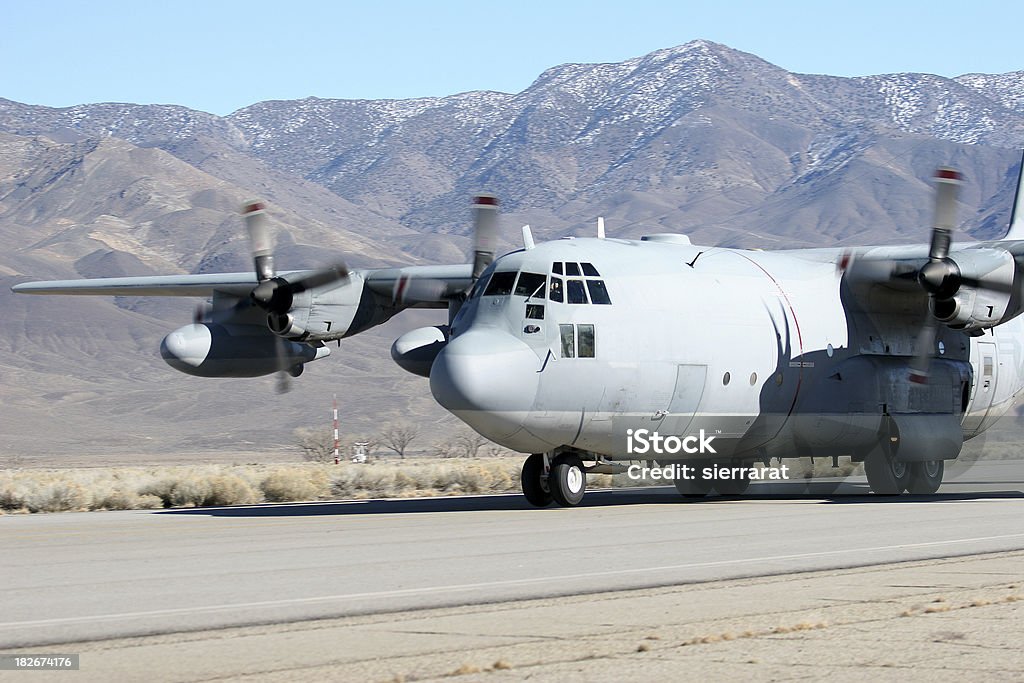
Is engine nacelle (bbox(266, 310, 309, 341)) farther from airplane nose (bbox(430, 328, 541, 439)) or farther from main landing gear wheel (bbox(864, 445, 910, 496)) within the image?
main landing gear wheel (bbox(864, 445, 910, 496))

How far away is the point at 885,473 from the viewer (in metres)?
25.0

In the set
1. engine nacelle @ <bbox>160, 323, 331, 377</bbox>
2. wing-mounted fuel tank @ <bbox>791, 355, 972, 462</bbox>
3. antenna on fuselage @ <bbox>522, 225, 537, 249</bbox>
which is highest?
antenna on fuselage @ <bbox>522, 225, 537, 249</bbox>

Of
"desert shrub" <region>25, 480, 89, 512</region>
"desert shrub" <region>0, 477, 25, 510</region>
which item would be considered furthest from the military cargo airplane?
"desert shrub" <region>0, 477, 25, 510</region>

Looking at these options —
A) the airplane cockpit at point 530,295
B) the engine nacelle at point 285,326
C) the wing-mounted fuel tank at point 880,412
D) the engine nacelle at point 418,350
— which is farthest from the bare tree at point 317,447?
the airplane cockpit at point 530,295

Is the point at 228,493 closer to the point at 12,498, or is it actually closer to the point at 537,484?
the point at 12,498

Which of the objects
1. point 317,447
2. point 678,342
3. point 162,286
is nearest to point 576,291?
point 678,342

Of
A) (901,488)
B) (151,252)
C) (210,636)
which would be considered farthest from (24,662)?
(151,252)

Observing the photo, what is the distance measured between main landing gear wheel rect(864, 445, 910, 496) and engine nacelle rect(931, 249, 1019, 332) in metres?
3.19

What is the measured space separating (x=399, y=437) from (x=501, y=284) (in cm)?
5290

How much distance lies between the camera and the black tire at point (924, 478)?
83.4 ft

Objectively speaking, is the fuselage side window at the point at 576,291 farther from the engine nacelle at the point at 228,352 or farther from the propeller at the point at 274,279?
the engine nacelle at the point at 228,352

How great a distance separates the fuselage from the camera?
19453mm

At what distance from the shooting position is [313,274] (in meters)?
24.1

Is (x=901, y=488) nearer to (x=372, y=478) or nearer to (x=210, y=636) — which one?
(x=372, y=478)
